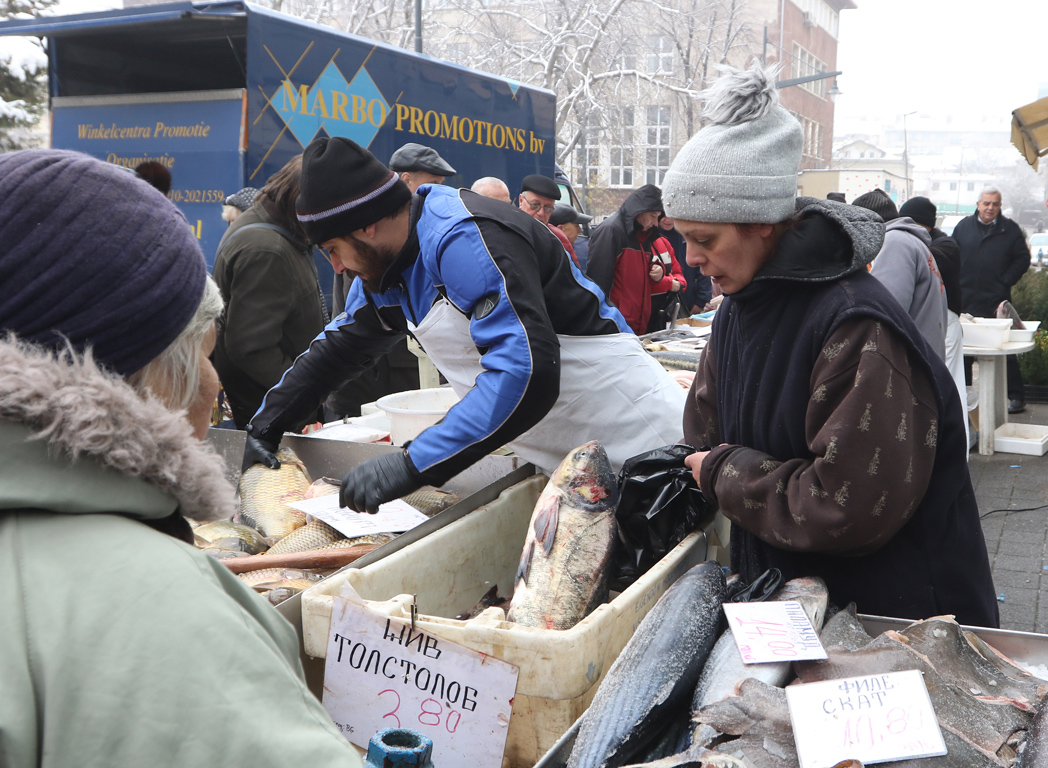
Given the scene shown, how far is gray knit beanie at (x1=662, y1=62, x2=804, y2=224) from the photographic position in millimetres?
1934

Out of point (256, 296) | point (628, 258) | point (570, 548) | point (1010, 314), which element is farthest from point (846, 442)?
point (1010, 314)

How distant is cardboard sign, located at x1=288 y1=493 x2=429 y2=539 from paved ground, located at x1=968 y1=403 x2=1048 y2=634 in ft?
10.5

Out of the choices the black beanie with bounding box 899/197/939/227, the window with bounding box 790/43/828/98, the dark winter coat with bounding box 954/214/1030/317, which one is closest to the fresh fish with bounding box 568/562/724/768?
the black beanie with bounding box 899/197/939/227

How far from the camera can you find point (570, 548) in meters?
2.11

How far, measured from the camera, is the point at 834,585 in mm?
1979

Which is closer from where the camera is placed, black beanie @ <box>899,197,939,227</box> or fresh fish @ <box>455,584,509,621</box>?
fresh fish @ <box>455,584,509,621</box>

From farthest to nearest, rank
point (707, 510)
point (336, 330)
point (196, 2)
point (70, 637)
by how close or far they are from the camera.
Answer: point (196, 2) < point (336, 330) < point (707, 510) < point (70, 637)

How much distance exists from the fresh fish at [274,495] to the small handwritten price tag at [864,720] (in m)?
1.78

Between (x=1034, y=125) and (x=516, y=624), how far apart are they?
10798 millimetres

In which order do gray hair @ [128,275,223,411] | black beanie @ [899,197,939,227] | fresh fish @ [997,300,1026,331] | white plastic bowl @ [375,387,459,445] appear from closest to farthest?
gray hair @ [128,275,223,411]
white plastic bowl @ [375,387,459,445]
black beanie @ [899,197,939,227]
fresh fish @ [997,300,1026,331]

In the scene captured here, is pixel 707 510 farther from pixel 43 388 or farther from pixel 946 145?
pixel 946 145

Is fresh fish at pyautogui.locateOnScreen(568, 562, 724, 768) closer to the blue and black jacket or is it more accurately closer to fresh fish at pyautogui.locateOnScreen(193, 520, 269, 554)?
the blue and black jacket

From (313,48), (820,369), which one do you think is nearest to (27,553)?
(820,369)

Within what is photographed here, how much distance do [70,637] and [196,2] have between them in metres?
5.85
